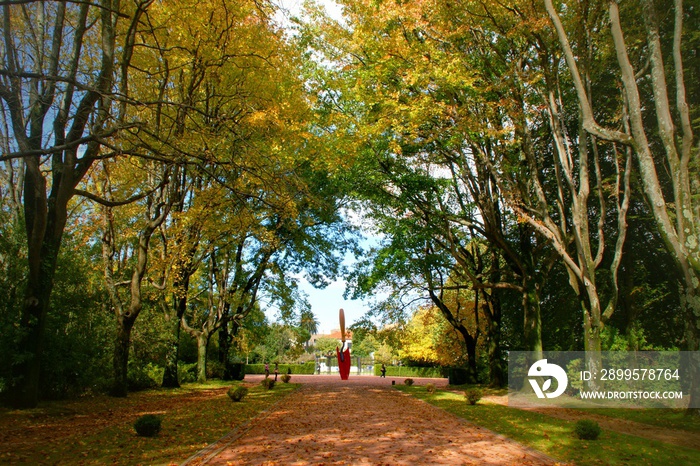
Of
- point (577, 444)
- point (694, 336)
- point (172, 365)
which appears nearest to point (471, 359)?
point (172, 365)

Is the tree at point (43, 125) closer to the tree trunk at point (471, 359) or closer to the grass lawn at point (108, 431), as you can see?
the grass lawn at point (108, 431)

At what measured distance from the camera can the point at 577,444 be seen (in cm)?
830

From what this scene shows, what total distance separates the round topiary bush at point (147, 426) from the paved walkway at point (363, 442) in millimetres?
1261

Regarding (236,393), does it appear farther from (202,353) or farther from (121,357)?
(202,353)

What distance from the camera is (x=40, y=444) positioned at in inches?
299

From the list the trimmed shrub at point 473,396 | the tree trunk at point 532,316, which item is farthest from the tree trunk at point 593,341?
the tree trunk at point 532,316

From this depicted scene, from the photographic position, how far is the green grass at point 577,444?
7098mm

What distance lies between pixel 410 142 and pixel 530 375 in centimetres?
1008

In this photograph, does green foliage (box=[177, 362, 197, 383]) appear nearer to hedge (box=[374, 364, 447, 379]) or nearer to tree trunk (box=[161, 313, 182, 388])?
tree trunk (box=[161, 313, 182, 388])

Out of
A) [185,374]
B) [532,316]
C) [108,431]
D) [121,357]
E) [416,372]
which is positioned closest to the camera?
[108,431]

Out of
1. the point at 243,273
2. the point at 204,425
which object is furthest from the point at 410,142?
the point at 243,273

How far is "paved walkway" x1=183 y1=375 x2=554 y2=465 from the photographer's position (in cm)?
705

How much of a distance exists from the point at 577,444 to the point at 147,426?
25.1 ft

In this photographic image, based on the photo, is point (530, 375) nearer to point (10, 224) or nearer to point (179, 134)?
point (179, 134)
